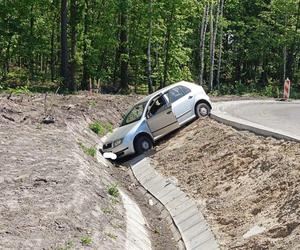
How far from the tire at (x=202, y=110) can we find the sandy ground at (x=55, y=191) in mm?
3996

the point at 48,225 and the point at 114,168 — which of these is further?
the point at 114,168

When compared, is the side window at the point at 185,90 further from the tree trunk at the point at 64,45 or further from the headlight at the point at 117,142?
the tree trunk at the point at 64,45

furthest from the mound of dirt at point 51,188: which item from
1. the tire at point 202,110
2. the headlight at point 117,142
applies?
the tire at point 202,110

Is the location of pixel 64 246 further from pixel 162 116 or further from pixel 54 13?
pixel 54 13

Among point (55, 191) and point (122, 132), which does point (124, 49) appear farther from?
point (55, 191)

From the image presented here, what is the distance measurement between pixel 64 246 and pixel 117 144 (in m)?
9.75

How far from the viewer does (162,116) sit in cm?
1791

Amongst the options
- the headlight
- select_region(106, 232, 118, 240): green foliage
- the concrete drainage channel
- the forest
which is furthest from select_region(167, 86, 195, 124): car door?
the forest

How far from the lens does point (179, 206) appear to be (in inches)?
473

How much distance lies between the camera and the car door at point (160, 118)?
1778cm

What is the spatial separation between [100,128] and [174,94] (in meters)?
3.10

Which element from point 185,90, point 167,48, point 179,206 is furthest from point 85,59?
point 179,206

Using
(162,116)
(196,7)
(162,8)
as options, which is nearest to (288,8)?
(196,7)

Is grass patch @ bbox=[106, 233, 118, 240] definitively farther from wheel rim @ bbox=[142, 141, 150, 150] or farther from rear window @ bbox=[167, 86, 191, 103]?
rear window @ bbox=[167, 86, 191, 103]
